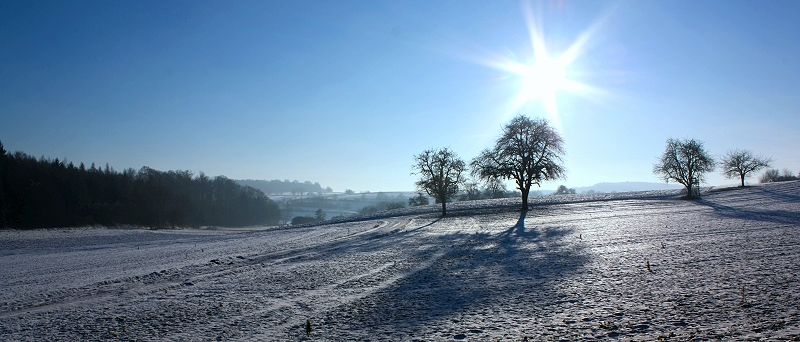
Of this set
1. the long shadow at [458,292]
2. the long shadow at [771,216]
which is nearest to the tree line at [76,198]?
the long shadow at [458,292]

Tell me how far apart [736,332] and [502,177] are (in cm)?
Answer: 3321

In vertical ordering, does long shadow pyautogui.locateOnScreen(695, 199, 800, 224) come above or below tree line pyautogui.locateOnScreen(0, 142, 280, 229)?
below

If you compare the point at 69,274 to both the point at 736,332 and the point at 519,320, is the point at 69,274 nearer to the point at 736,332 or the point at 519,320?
the point at 519,320

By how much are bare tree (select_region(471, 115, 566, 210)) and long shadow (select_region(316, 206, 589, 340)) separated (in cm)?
2334

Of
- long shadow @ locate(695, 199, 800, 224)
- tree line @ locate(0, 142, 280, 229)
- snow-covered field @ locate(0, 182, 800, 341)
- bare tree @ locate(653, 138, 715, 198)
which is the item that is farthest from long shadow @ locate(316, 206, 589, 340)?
tree line @ locate(0, 142, 280, 229)

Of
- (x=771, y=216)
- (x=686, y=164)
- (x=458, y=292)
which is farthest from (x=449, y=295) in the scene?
(x=686, y=164)

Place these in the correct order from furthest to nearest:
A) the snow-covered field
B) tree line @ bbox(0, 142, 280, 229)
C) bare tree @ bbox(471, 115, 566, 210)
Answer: tree line @ bbox(0, 142, 280, 229) → bare tree @ bbox(471, 115, 566, 210) → the snow-covered field

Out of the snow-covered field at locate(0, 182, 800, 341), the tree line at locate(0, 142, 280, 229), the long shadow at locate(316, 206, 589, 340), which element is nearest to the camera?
the snow-covered field at locate(0, 182, 800, 341)

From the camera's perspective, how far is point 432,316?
24.9 ft

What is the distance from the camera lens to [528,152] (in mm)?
37781

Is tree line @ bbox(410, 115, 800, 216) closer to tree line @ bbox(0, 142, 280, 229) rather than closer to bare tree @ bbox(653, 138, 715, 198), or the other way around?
bare tree @ bbox(653, 138, 715, 198)

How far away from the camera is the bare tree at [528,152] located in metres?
37.8

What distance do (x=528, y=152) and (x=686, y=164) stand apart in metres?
25.3

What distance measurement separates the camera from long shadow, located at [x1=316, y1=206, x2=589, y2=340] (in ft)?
23.8
